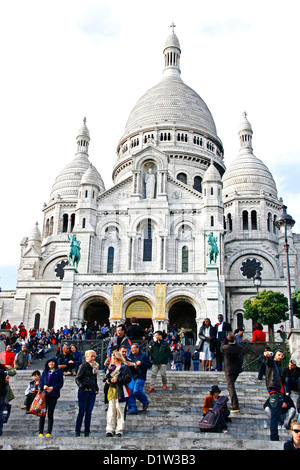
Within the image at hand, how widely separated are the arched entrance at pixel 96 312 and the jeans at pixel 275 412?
1130 inches

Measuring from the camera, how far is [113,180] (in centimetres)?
6331

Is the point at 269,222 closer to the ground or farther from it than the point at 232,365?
farther from it

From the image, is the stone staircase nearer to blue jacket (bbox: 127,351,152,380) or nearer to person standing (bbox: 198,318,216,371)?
person standing (bbox: 198,318,216,371)

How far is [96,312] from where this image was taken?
142 feet

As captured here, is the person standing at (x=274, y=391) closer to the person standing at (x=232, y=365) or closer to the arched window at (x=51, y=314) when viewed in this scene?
the person standing at (x=232, y=365)

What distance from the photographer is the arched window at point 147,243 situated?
4516 cm

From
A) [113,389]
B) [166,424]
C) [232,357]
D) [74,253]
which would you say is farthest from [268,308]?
[113,389]

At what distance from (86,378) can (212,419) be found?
9.66 ft

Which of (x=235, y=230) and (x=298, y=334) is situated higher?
(x=235, y=230)

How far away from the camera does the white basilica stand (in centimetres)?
3903

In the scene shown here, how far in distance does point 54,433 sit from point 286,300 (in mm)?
27195

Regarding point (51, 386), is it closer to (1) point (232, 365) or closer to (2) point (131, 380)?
(2) point (131, 380)

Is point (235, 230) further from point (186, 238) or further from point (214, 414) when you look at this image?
point (214, 414)
